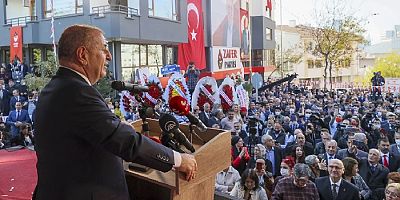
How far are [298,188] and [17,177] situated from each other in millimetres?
3047

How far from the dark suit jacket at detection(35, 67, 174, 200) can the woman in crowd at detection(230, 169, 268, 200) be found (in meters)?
4.01

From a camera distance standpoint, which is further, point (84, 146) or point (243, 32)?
point (243, 32)

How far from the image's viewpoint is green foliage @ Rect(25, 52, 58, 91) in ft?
45.4

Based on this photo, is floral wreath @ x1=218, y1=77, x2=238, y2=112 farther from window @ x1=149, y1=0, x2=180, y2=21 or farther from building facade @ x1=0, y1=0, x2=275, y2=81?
window @ x1=149, y1=0, x2=180, y2=21

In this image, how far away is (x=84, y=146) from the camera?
1.69 m

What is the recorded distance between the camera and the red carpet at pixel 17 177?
4293 millimetres

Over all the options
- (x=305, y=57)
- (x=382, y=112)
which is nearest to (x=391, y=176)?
(x=382, y=112)

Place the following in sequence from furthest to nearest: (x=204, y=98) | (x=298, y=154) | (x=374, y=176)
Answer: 1. (x=204, y=98)
2. (x=298, y=154)
3. (x=374, y=176)

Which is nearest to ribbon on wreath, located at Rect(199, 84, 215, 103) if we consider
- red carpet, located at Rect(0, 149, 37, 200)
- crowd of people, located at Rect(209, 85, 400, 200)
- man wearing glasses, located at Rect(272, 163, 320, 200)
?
crowd of people, located at Rect(209, 85, 400, 200)

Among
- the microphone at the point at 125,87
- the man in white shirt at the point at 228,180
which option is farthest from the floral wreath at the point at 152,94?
the man in white shirt at the point at 228,180

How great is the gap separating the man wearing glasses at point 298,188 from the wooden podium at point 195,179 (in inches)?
114

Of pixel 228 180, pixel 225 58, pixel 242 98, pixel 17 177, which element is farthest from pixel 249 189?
pixel 225 58

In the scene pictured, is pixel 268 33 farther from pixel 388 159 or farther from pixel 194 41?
pixel 388 159

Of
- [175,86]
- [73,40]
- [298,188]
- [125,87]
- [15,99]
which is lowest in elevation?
[298,188]
